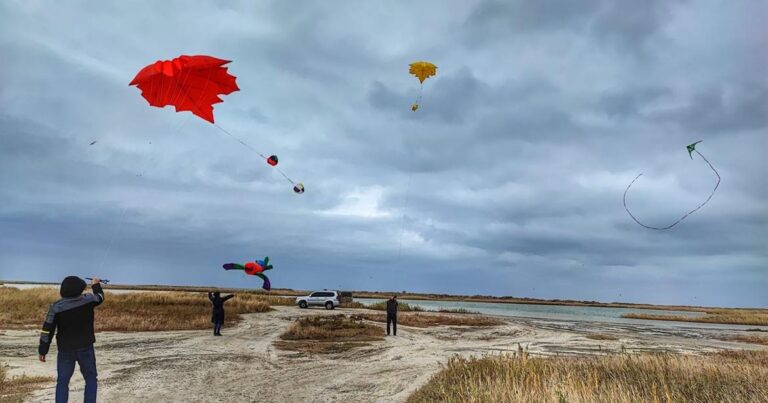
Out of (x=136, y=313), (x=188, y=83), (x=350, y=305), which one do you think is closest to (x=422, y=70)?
(x=188, y=83)

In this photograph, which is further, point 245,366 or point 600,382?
point 245,366

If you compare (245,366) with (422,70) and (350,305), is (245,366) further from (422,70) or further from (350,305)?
(350,305)

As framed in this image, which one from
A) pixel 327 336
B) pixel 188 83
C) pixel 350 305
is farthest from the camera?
pixel 350 305

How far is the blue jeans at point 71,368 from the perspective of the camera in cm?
782

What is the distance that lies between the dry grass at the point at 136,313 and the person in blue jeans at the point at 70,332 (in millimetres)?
19218

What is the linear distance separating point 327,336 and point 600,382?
15.4 meters

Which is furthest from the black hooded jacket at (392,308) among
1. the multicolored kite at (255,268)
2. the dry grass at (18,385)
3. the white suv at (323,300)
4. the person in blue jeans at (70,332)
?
the white suv at (323,300)

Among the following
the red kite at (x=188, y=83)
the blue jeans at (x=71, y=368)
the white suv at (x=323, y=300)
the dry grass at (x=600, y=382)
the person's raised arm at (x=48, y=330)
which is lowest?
the white suv at (x=323, y=300)

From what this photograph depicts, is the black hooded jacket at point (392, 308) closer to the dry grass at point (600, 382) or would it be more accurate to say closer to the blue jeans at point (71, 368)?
the dry grass at point (600, 382)

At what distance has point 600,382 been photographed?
11.9m

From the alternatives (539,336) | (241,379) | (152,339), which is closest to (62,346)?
(241,379)

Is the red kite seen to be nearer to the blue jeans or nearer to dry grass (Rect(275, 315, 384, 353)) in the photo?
the blue jeans

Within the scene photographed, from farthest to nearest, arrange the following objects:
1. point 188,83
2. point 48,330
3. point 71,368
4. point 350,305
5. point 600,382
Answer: point 350,305
point 188,83
point 600,382
point 71,368
point 48,330

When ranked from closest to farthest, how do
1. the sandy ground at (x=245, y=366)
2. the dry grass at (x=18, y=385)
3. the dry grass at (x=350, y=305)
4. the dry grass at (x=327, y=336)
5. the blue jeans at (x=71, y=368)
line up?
1. the blue jeans at (x=71, y=368)
2. the dry grass at (x=18, y=385)
3. the sandy ground at (x=245, y=366)
4. the dry grass at (x=327, y=336)
5. the dry grass at (x=350, y=305)
